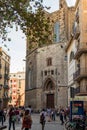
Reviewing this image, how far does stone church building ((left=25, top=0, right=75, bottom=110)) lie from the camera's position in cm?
6206

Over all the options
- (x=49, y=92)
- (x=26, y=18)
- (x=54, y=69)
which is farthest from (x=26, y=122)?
(x=49, y=92)

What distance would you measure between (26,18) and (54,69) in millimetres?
47954

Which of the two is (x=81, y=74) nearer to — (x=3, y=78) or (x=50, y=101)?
(x=50, y=101)

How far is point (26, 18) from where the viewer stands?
15758mm

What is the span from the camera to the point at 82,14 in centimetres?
4141

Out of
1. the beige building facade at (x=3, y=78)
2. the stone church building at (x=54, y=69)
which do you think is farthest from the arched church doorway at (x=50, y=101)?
the beige building facade at (x=3, y=78)

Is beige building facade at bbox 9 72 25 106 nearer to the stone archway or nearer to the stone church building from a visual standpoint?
the stone church building

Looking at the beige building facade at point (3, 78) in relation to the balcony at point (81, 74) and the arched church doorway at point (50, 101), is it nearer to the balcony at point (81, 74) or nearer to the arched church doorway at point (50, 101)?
the arched church doorway at point (50, 101)

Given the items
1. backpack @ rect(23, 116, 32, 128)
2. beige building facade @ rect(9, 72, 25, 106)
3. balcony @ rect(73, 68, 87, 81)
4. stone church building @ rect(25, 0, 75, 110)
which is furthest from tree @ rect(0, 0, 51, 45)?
beige building facade @ rect(9, 72, 25, 106)

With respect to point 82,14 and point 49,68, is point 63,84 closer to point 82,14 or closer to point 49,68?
point 49,68

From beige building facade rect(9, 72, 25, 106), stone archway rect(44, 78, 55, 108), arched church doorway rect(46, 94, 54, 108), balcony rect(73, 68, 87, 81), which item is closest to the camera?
balcony rect(73, 68, 87, 81)

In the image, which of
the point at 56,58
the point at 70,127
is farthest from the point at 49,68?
the point at 70,127

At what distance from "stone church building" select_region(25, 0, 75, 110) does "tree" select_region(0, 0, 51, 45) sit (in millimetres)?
44692

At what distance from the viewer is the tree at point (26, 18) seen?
50.9 ft
